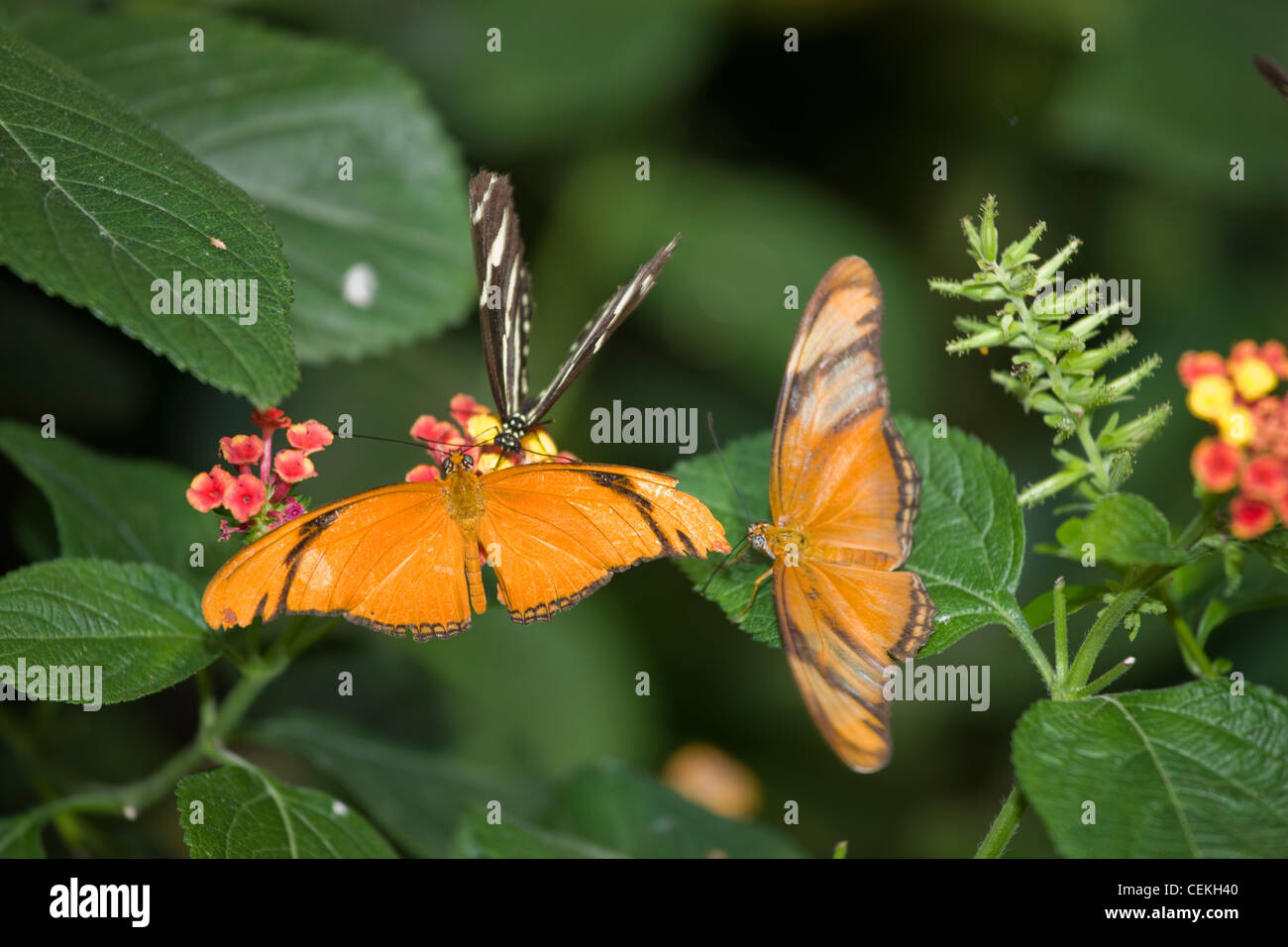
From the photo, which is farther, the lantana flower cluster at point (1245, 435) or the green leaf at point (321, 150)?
the green leaf at point (321, 150)

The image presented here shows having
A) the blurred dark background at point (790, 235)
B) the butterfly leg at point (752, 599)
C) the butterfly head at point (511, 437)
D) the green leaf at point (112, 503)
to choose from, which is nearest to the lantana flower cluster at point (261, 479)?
the butterfly head at point (511, 437)

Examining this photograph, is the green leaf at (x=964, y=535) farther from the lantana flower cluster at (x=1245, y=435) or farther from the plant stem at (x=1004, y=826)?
the lantana flower cluster at (x=1245, y=435)

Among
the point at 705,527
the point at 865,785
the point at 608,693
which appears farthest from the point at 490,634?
the point at 705,527

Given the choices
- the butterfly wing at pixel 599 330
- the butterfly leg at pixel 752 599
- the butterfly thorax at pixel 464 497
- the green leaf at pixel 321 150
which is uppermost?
the green leaf at pixel 321 150

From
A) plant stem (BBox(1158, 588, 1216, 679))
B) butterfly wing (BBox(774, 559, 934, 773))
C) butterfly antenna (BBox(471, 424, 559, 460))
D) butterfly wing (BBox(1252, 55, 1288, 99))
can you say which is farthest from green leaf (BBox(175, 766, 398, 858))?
butterfly wing (BBox(1252, 55, 1288, 99))

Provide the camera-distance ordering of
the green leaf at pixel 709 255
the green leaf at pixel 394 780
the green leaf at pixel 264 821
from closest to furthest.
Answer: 1. the green leaf at pixel 264 821
2. the green leaf at pixel 394 780
3. the green leaf at pixel 709 255

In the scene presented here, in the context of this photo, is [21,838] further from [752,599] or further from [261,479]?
[752,599]
